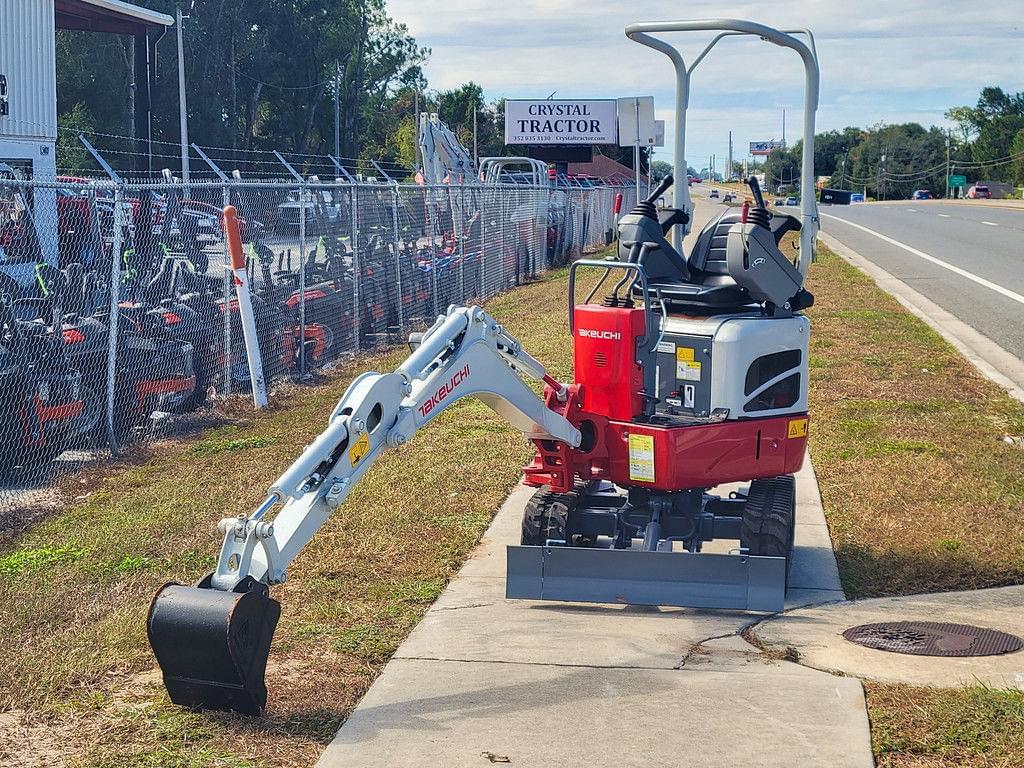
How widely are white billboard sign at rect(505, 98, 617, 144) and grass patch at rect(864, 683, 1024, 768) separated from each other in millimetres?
60505

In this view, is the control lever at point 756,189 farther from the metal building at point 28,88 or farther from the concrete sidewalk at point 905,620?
the metal building at point 28,88

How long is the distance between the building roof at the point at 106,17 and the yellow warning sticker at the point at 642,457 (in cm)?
2527

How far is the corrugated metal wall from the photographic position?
24.1 m

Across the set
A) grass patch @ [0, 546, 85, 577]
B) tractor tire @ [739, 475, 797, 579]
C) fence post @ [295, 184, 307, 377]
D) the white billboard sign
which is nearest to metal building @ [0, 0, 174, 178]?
fence post @ [295, 184, 307, 377]

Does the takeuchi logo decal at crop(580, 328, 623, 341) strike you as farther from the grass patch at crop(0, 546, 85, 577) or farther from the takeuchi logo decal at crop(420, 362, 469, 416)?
the grass patch at crop(0, 546, 85, 577)

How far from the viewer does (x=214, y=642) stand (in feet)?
14.7

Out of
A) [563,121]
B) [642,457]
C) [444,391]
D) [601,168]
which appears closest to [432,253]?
[642,457]

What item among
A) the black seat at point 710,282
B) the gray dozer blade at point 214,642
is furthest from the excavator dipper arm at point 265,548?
the black seat at point 710,282

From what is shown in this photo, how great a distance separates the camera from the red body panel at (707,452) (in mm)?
6086

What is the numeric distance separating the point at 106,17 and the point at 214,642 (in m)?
29.1

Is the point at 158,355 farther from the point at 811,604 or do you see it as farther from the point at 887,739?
the point at 887,739

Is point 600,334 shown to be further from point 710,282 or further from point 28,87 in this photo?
point 28,87

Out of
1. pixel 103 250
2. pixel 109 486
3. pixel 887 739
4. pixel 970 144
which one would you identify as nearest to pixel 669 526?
pixel 887 739

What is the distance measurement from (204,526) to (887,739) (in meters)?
4.19
